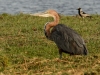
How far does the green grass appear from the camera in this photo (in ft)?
21.2

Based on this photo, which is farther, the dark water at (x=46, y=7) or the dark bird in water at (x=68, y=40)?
the dark water at (x=46, y=7)

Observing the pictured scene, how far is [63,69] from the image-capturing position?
253 inches

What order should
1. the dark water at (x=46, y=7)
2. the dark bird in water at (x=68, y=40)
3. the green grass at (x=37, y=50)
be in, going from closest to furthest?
the green grass at (x=37, y=50) < the dark bird in water at (x=68, y=40) < the dark water at (x=46, y=7)

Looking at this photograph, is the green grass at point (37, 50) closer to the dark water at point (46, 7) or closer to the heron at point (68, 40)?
the heron at point (68, 40)

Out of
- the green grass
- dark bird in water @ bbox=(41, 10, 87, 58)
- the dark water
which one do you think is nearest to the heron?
dark bird in water @ bbox=(41, 10, 87, 58)

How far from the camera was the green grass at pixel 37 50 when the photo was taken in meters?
6.46

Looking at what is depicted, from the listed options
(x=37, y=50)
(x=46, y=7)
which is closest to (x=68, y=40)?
(x=37, y=50)

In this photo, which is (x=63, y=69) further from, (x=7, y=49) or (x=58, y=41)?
(x=7, y=49)

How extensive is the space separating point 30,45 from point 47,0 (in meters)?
20.4

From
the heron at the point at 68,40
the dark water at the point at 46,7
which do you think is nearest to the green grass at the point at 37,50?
the heron at the point at 68,40

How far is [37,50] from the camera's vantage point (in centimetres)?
891

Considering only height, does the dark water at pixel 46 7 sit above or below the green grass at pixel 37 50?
below

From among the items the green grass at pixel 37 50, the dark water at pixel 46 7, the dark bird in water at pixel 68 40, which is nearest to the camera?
the green grass at pixel 37 50

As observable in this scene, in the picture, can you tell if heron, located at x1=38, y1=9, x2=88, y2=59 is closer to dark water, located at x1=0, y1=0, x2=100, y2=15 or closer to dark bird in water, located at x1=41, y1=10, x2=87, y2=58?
dark bird in water, located at x1=41, y1=10, x2=87, y2=58
